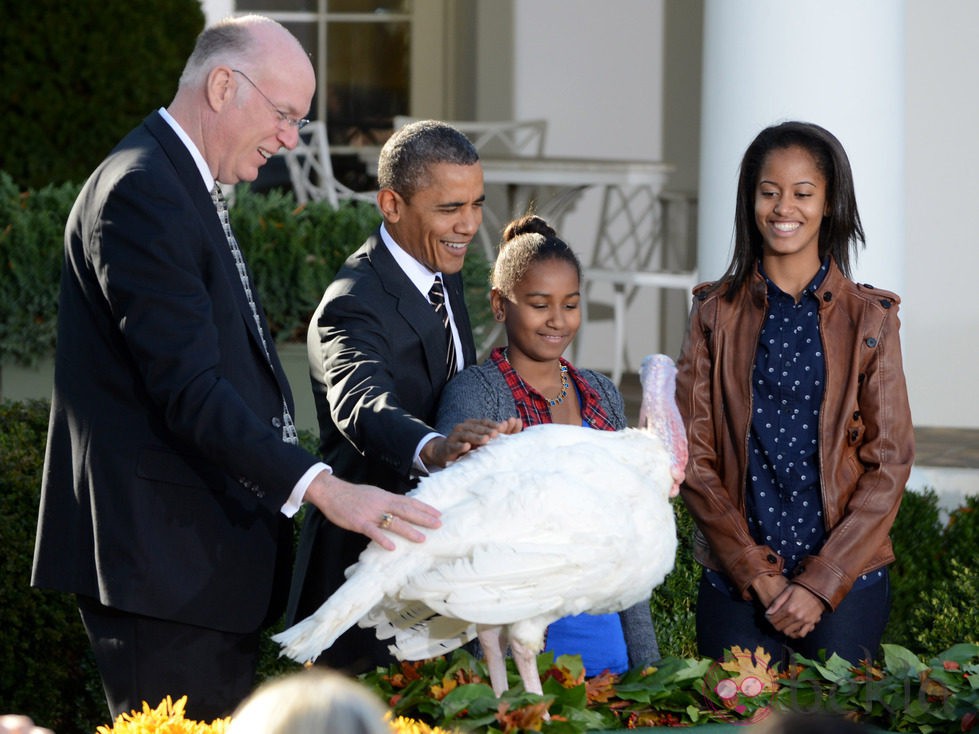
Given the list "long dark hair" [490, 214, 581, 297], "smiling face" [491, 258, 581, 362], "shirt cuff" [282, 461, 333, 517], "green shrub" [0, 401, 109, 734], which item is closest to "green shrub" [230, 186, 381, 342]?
"green shrub" [0, 401, 109, 734]

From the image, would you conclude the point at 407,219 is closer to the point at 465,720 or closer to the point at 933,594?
the point at 465,720

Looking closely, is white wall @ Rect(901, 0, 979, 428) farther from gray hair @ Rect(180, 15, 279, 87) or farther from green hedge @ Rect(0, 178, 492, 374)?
gray hair @ Rect(180, 15, 279, 87)

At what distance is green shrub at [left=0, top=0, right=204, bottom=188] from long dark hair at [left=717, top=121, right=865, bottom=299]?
5023 mm

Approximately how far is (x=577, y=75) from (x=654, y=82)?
0.53 meters

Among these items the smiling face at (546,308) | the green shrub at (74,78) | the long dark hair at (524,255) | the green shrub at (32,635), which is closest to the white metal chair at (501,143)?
the green shrub at (74,78)

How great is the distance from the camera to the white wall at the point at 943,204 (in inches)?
320

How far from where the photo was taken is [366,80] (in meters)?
10.0

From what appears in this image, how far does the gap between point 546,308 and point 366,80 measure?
725 centimetres

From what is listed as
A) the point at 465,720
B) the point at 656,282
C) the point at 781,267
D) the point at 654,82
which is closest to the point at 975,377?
the point at 656,282

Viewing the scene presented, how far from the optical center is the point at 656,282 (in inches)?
324

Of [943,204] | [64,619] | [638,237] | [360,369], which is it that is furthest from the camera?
[638,237]

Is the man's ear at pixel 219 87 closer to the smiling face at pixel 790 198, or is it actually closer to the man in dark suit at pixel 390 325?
the man in dark suit at pixel 390 325

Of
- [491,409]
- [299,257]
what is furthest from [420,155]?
[299,257]

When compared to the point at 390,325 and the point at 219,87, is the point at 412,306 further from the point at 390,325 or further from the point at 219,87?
the point at 219,87
